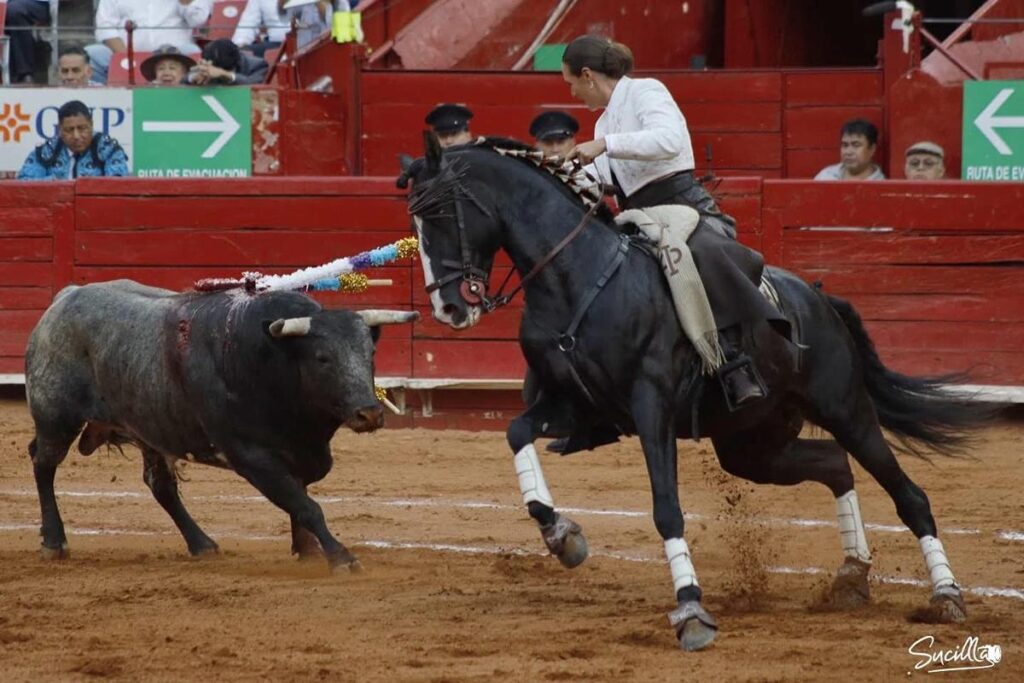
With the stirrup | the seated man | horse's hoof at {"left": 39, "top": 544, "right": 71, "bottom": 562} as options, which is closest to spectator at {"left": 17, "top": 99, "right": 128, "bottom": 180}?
the seated man

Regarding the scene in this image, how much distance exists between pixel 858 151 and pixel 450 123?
8.10 ft

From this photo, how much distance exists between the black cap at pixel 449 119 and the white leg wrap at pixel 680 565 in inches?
212

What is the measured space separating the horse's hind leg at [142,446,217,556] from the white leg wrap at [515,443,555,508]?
215 centimetres

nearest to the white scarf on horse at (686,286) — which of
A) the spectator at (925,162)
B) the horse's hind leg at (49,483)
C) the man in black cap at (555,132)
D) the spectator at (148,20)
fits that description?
the horse's hind leg at (49,483)

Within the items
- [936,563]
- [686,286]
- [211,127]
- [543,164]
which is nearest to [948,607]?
[936,563]

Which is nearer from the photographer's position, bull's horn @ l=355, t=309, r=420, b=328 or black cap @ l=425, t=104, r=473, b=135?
bull's horn @ l=355, t=309, r=420, b=328

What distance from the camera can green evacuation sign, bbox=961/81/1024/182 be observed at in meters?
11.3

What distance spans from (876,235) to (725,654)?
5.66 m

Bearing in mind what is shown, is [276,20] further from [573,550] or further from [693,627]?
[693,627]

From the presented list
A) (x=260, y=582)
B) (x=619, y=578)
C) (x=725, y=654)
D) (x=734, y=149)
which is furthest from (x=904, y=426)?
(x=734, y=149)

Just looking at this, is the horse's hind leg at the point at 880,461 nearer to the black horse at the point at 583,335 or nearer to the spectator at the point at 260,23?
the black horse at the point at 583,335

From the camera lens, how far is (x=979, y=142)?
37.5ft

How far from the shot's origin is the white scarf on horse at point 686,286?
5.87 meters

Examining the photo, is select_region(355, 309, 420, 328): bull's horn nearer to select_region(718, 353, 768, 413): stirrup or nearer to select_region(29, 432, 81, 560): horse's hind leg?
select_region(29, 432, 81, 560): horse's hind leg
